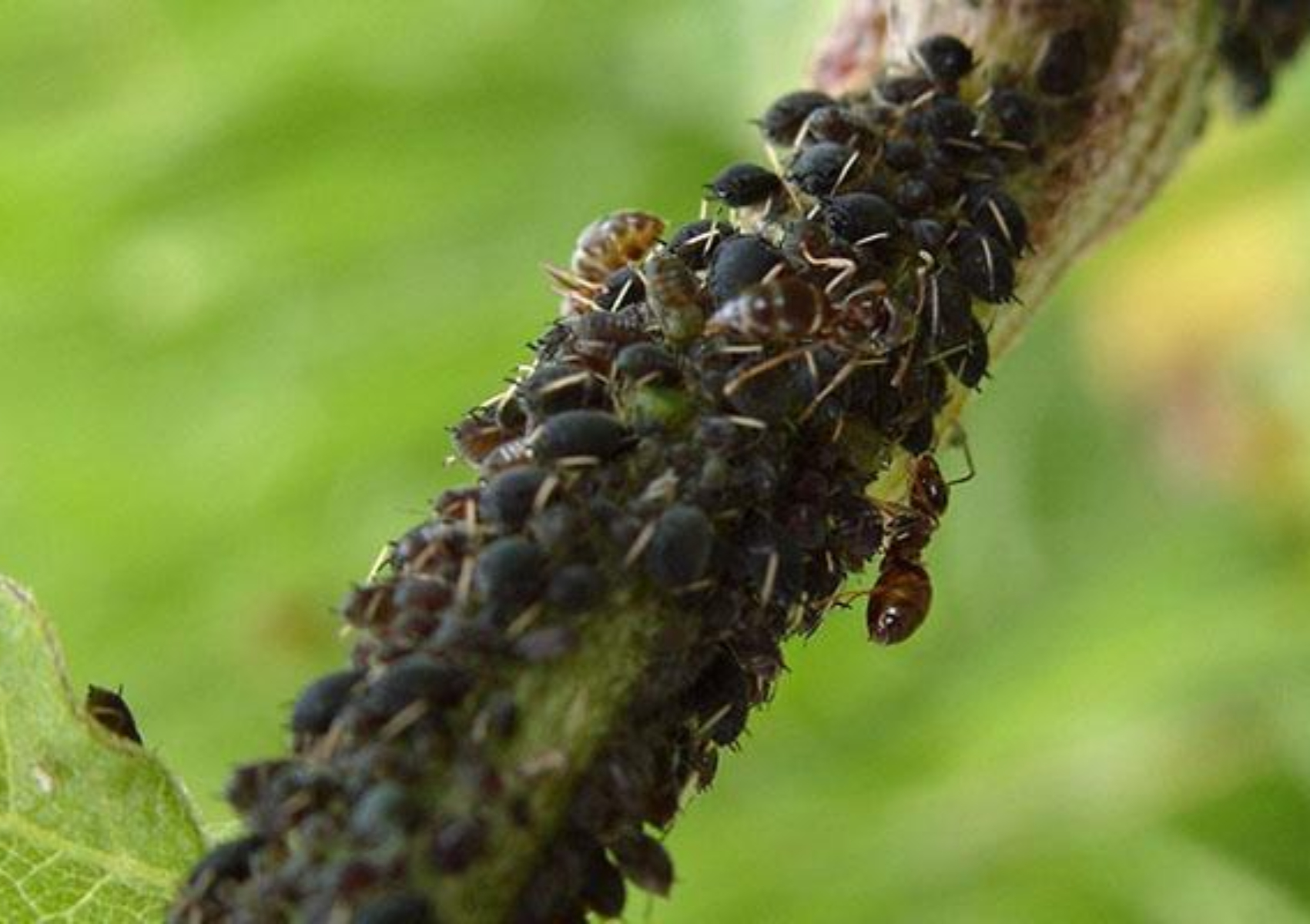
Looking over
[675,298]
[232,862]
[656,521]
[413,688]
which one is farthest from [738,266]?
[232,862]

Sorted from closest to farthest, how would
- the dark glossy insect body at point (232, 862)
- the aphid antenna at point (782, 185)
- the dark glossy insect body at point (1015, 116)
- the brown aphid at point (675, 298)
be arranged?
the dark glossy insect body at point (232, 862), the brown aphid at point (675, 298), the aphid antenna at point (782, 185), the dark glossy insect body at point (1015, 116)

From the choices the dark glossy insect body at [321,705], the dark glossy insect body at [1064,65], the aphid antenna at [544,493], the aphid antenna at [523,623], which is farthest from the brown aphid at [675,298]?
the dark glossy insect body at [1064,65]

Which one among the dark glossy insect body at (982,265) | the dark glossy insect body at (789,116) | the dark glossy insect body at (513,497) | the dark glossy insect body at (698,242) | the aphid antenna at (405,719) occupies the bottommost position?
the dark glossy insect body at (982,265)

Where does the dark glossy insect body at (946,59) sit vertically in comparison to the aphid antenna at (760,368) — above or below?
above

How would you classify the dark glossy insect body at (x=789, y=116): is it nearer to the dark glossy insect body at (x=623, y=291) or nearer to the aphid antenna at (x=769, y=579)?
the dark glossy insect body at (x=623, y=291)

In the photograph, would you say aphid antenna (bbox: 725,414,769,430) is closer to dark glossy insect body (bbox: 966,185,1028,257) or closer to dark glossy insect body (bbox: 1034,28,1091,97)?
dark glossy insect body (bbox: 966,185,1028,257)

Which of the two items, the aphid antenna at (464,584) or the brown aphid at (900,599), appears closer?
the aphid antenna at (464,584)

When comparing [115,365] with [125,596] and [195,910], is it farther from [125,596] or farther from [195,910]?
[195,910]

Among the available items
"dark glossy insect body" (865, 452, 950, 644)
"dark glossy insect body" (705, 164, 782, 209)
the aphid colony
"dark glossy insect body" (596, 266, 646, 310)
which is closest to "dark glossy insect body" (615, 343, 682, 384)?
the aphid colony
